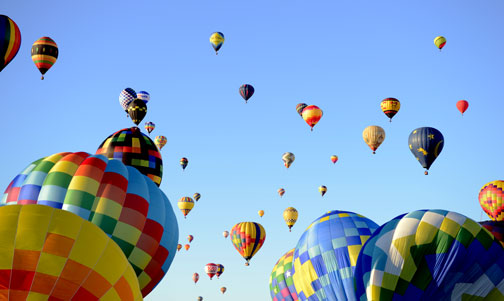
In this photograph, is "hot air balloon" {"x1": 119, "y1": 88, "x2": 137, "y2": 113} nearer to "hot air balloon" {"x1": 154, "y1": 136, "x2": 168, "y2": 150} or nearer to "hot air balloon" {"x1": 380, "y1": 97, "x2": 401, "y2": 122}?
Answer: "hot air balloon" {"x1": 154, "y1": 136, "x2": 168, "y2": 150}

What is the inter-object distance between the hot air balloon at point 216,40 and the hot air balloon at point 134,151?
18.1 m

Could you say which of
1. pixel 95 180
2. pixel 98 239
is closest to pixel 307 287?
pixel 95 180

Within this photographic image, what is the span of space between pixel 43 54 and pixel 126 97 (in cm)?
436

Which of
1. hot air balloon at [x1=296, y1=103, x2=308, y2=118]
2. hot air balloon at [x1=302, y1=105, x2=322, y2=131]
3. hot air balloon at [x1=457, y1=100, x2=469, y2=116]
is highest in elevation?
hot air balloon at [x1=457, y1=100, x2=469, y2=116]

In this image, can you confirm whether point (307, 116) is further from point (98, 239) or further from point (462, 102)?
point (98, 239)

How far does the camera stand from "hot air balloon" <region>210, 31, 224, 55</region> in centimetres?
3959

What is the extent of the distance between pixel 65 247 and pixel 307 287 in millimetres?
13198

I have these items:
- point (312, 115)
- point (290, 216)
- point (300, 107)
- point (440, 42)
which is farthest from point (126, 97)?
point (440, 42)

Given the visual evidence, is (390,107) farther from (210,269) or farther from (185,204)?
(210,269)

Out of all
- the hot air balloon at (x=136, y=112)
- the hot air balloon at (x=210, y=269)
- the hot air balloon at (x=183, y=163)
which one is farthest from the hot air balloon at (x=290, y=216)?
the hot air balloon at (x=136, y=112)

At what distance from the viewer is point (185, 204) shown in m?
41.8

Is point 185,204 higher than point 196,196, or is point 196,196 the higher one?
point 196,196

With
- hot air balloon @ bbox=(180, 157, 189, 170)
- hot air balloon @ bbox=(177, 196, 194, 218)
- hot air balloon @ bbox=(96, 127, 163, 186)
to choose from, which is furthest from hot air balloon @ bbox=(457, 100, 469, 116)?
hot air balloon @ bbox=(96, 127, 163, 186)

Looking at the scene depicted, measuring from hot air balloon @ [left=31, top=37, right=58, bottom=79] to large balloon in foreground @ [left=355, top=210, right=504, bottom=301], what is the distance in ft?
64.0
